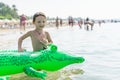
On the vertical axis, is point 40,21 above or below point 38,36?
above

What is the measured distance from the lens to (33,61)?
5.18 metres

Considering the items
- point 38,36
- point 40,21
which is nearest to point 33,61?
point 40,21

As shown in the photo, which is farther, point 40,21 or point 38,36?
point 38,36

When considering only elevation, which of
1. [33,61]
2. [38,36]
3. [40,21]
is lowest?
[33,61]

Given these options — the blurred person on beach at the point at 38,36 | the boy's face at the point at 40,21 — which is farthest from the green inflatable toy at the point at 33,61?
the boy's face at the point at 40,21

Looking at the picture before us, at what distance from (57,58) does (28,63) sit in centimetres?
47

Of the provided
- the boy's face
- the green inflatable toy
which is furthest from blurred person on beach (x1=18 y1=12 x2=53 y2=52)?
the green inflatable toy

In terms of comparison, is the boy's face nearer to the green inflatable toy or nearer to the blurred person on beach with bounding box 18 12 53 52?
the blurred person on beach with bounding box 18 12 53 52

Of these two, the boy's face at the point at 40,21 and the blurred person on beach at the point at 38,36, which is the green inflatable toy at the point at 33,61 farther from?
the boy's face at the point at 40,21

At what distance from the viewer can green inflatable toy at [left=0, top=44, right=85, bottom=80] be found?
5051mm

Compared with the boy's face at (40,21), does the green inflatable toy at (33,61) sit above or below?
below

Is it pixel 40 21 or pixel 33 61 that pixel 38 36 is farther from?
pixel 33 61

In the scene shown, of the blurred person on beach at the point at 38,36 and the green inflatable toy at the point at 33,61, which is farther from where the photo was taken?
the blurred person on beach at the point at 38,36

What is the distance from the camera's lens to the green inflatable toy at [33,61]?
16.6ft
